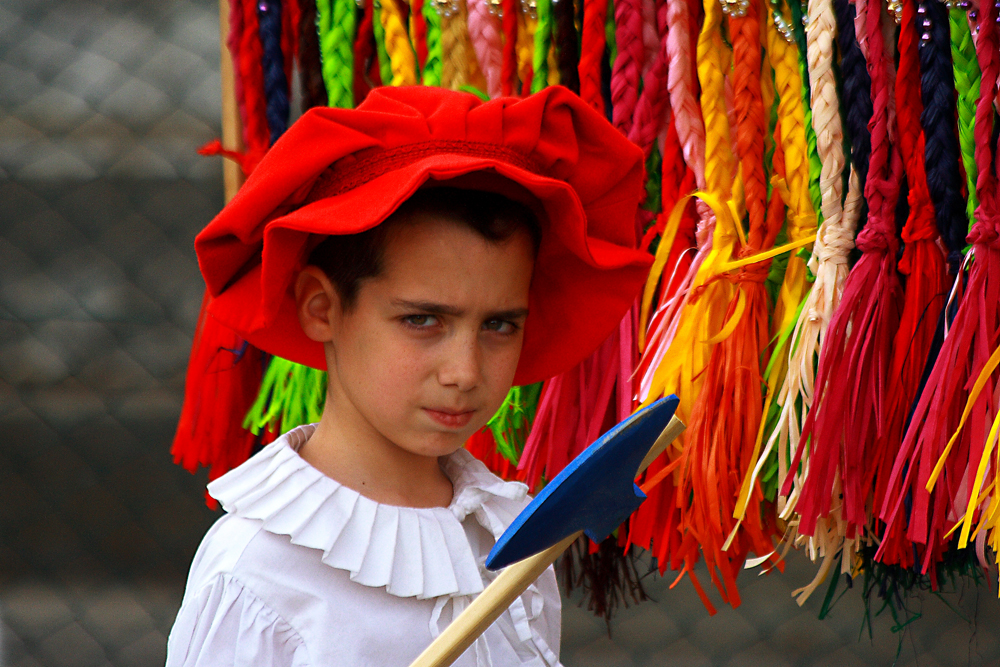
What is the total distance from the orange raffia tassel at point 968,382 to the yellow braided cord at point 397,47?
438 mm

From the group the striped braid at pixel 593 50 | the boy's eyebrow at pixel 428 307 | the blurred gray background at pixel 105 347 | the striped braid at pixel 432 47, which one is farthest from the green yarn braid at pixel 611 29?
the blurred gray background at pixel 105 347

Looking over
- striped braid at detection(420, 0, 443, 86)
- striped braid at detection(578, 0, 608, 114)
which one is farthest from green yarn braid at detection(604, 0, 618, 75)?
striped braid at detection(420, 0, 443, 86)

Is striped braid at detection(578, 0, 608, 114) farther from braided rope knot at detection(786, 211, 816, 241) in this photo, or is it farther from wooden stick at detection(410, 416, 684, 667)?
wooden stick at detection(410, 416, 684, 667)

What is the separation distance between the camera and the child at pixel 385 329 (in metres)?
0.53

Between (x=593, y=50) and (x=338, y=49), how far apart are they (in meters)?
0.22

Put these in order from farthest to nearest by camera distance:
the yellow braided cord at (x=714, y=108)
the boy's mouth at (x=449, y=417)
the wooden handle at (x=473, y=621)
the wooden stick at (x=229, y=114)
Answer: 1. the wooden stick at (x=229, y=114)
2. the yellow braided cord at (x=714, y=108)
3. the boy's mouth at (x=449, y=417)
4. the wooden handle at (x=473, y=621)

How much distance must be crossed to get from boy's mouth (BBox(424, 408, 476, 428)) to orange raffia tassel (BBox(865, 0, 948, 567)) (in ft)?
1.11

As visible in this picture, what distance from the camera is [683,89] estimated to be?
77 cm

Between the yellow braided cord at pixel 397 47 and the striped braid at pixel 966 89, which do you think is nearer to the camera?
the striped braid at pixel 966 89

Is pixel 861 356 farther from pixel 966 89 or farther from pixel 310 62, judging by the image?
pixel 310 62

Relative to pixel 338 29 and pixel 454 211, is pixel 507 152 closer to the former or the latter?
pixel 454 211

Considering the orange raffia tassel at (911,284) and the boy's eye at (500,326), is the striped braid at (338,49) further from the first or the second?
the orange raffia tassel at (911,284)

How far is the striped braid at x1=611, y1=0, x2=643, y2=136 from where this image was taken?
0.78 meters

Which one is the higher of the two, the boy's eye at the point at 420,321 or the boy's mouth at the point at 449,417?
the boy's eye at the point at 420,321
